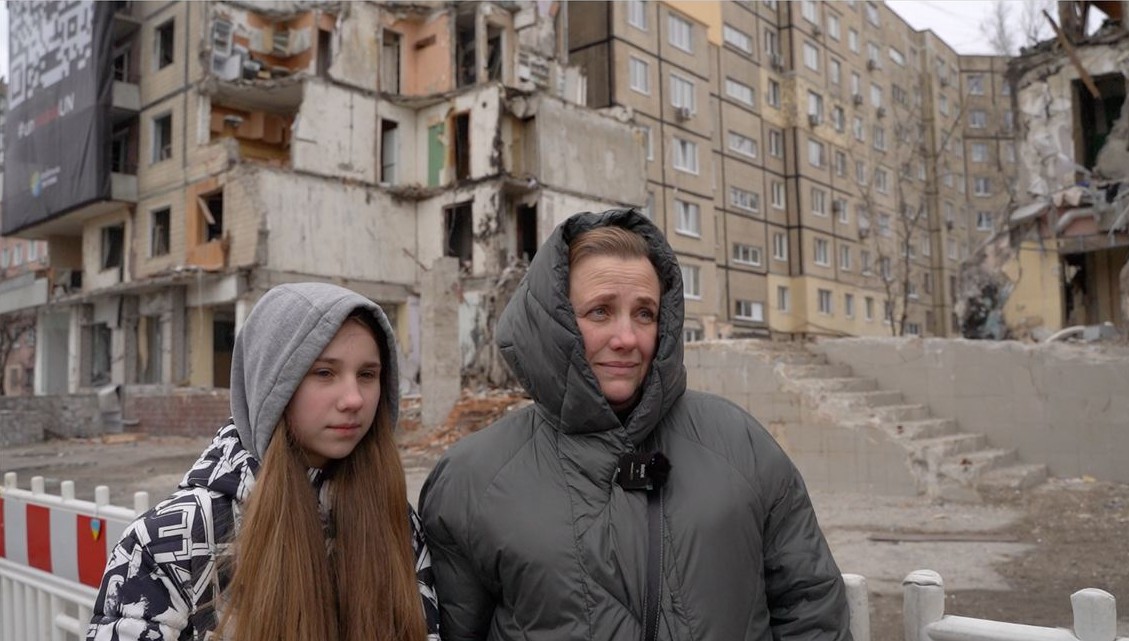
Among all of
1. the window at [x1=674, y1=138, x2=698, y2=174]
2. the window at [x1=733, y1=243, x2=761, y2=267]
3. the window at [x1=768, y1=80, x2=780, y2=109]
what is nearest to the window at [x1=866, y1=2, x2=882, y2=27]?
the window at [x1=768, y1=80, x2=780, y2=109]

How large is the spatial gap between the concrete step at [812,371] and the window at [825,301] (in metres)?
28.6

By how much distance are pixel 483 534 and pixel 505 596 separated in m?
0.15

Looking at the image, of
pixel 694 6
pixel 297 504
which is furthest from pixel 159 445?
pixel 694 6

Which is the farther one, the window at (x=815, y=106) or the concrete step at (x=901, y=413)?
the window at (x=815, y=106)

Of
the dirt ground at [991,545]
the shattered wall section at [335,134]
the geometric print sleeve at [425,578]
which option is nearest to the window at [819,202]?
the shattered wall section at [335,134]

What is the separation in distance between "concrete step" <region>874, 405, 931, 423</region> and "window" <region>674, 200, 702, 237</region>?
69.9 ft

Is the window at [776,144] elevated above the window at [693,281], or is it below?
above

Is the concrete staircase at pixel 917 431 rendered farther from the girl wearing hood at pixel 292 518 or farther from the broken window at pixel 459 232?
the broken window at pixel 459 232

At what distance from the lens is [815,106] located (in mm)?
39375

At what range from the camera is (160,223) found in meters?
25.3

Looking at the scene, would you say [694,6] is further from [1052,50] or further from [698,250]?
[1052,50]

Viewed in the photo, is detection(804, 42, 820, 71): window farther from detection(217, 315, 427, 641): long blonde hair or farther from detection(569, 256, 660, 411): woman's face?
detection(217, 315, 427, 641): long blonde hair

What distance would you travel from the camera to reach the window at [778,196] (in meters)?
37.8

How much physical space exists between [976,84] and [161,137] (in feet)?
160
